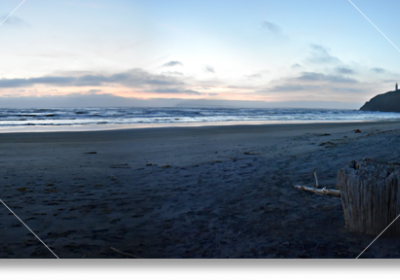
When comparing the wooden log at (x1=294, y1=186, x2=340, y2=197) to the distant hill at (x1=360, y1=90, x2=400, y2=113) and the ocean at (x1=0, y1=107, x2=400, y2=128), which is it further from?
the distant hill at (x1=360, y1=90, x2=400, y2=113)

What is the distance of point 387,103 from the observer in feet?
284

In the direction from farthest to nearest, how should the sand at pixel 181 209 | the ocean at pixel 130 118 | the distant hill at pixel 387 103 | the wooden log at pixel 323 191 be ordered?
the distant hill at pixel 387 103
the ocean at pixel 130 118
the wooden log at pixel 323 191
the sand at pixel 181 209

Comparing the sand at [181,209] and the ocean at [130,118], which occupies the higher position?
the ocean at [130,118]

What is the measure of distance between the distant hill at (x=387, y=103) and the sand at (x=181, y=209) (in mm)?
83669

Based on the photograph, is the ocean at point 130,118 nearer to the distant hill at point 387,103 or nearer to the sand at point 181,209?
the sand at point 181,209

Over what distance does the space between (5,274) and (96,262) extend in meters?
0.68

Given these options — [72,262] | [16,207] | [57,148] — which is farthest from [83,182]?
[57,148]

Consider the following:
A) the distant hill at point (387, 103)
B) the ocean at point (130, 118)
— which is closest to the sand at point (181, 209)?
the ocean at point (130, 118)

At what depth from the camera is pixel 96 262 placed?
8.88 feet

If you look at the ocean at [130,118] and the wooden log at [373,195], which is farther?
the ocean at [130,118]

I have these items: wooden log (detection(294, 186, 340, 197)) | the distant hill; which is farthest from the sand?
the distant hill

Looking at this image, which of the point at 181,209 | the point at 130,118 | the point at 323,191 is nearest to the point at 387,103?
the point at 130,118

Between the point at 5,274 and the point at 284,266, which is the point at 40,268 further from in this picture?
the point at 284,266

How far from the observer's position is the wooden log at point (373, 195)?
2838 mm
